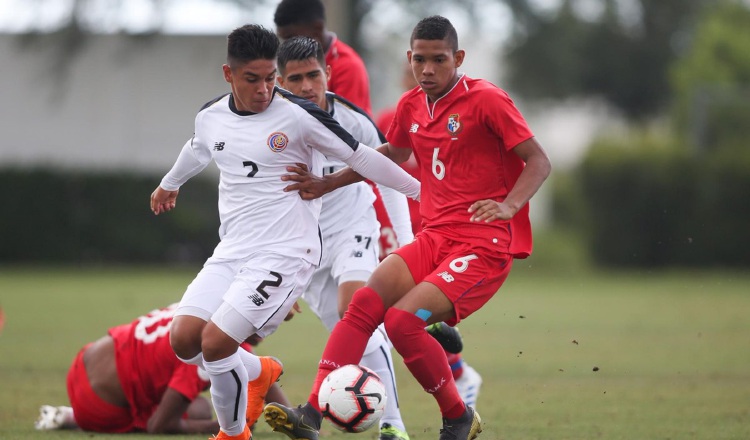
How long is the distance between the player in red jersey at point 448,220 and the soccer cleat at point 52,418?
86.3 inches

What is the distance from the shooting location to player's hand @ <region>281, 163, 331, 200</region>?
6.13 m

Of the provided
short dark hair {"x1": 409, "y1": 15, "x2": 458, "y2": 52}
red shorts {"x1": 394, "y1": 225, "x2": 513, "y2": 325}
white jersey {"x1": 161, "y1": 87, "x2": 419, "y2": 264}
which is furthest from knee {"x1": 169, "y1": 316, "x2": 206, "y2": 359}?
short dark hair {"x1": 409, "y1": 15, "x2": 458, "y2": 52}

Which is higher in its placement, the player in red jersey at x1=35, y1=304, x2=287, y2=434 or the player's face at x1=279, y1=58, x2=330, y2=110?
the player's face at x1=279, y1=58, x2=330, y2=110

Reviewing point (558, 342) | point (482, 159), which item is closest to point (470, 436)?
point (482, 159)

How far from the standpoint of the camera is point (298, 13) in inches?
306

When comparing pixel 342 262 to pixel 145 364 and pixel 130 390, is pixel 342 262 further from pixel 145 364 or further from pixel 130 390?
pixel 130 390

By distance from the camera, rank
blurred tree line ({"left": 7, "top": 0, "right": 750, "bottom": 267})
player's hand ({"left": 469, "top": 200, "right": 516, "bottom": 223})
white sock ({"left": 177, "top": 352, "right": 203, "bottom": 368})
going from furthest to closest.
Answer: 1. blurred tree line ({"left": 7, "top": 0, "right": 750, "bottom": 267})
2. white sock ({"left": 177, "top": 352, "right": 203, "bottom": 368})
3. player's hand ({"left": 469, "top": 200, "right": 516, "bottom": 223})

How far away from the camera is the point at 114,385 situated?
711 centimetres

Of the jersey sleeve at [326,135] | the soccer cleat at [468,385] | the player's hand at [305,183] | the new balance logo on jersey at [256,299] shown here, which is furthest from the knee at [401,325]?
the soccer cleat at [468,385]

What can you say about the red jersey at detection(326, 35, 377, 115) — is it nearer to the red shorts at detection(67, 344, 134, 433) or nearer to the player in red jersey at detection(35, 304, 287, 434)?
the player in red jersey at detection(35, 304, 287, 434)

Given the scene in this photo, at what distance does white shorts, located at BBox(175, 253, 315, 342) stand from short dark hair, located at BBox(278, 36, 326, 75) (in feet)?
Answer: 4.52

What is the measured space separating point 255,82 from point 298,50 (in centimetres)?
86

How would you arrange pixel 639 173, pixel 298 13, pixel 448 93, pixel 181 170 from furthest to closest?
pixel 639 173, pixel 298 13, pixel 181 170, pixel 448 93

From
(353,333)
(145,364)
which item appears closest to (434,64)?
(353,333)
